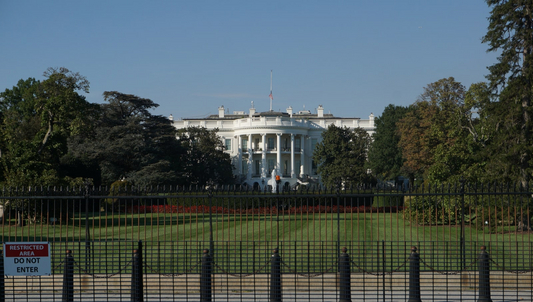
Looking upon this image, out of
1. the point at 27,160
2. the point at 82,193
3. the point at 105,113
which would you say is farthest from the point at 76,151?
the point at 82,193

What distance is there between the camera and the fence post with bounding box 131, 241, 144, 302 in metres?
8.02

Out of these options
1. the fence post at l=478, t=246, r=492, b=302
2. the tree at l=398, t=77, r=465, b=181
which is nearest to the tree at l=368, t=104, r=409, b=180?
the tree at l=398, t=77, r=465, b=181

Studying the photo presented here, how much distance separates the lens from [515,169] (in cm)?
2233

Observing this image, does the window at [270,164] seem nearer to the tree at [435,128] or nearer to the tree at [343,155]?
the tree at [343,155]

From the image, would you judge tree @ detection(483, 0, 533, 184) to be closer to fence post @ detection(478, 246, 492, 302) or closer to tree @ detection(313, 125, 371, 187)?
fence post @ detection(478, 246, 492, 302)

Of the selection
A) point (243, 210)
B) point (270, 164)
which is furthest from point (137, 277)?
point (270, 164)

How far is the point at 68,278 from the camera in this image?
8.38m

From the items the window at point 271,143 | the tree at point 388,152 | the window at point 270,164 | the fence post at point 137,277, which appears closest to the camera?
the fence post at point 137,277

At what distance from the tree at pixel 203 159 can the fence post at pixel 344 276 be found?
4518 centimetres

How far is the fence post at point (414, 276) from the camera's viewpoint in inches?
318

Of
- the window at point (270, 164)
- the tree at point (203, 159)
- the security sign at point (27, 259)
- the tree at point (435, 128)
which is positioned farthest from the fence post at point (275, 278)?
the window at point (270, 164)

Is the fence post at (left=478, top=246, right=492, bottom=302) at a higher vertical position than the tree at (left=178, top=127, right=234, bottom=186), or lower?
lower

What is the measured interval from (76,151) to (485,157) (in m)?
33.8

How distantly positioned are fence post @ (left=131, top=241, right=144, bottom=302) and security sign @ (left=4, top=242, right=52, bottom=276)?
1198mm
